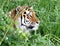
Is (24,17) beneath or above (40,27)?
above

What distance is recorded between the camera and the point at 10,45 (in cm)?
343

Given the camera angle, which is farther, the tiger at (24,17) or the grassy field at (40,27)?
the tiger at (24,17)

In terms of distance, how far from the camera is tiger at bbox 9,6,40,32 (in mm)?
4488

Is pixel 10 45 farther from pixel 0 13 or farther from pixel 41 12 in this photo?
pixel 41 12

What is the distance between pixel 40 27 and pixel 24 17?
729 millimetres

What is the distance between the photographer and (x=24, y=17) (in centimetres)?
459

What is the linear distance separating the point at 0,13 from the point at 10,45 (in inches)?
18.7

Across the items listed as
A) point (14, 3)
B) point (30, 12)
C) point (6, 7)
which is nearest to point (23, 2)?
point (14, 3)

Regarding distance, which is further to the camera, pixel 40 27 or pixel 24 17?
pixel 40 27

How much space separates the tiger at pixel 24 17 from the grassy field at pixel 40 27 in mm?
129

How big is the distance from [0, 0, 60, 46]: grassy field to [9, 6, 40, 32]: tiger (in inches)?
5.1

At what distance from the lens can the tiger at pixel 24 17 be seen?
449cm

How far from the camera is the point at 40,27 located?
524cm

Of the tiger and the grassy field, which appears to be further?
the tiger
